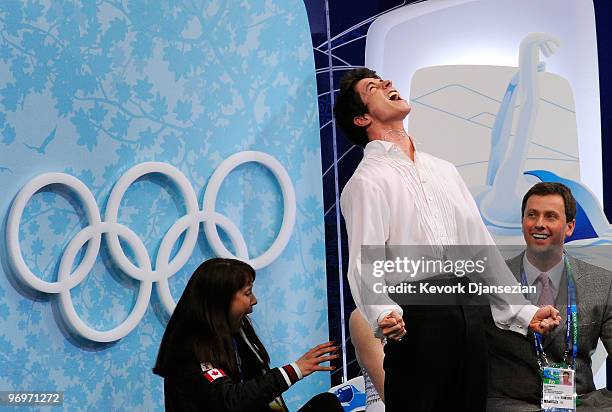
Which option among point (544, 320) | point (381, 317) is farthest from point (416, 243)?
point (544, 320)

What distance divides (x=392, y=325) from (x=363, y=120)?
0.89 meters

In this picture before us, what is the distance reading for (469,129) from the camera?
418 centimetres

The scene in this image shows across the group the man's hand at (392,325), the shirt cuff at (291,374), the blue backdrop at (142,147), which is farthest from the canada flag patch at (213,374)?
the blue backdrop at (142,147)

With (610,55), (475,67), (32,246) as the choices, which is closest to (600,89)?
(610,55)

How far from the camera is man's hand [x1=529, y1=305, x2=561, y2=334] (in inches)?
118

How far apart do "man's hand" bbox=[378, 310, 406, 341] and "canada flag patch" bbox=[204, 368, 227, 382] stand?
26.5 inches

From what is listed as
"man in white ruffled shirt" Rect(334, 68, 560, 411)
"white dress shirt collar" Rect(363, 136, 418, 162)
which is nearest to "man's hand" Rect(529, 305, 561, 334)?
"man in white ruffled shirt" Rect(334, 68, 560, 411)

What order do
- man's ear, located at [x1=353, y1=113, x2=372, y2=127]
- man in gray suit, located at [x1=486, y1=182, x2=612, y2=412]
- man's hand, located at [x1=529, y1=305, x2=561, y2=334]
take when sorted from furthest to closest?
man in gray suit, located at [x1=486, y1=182, x2=612, y2=412] → man's ear, located at [x1=353, y1=113, x2=372, y2=127] → man's hand, located at [x1=529, y1=305, x2=561, y2=334]

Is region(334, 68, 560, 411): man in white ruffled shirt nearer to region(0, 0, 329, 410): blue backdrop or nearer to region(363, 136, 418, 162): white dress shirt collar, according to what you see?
region(363, 136, 418, 162): white dress shirt collar

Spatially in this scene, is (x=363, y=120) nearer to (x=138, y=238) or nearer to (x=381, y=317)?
(x=381, y=317)

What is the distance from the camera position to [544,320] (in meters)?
3.02

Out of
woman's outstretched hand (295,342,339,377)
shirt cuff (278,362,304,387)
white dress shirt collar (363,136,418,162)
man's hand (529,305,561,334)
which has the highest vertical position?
white dress shirt collar (363,136,418,162)

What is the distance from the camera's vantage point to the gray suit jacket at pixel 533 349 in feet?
11.2

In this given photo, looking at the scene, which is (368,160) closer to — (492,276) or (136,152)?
(492,276)
